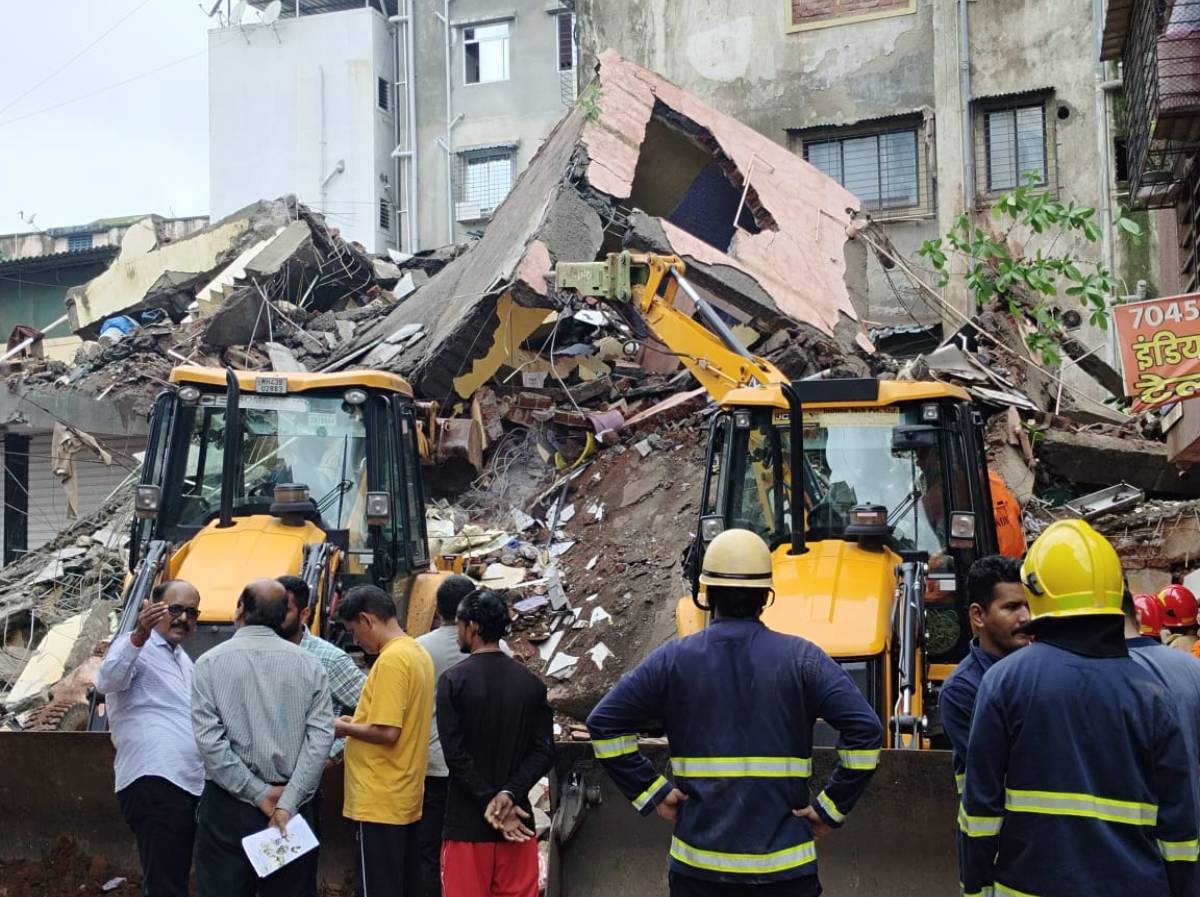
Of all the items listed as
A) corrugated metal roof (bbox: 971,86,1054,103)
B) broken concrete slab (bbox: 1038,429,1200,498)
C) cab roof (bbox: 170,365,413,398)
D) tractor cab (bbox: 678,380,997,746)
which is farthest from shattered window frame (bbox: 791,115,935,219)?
tractor cab (bbox: 678,380,997,746)

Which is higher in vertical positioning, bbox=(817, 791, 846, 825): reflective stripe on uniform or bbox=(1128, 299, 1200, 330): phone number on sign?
bbox=(1128, 299, 1200, 330): phone number on sign

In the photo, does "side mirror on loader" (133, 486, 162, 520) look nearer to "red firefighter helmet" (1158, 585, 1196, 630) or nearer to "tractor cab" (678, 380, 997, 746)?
"tractor cab" (678, 380, 997, 746)

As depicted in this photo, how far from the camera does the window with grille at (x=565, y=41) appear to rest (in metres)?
36.0

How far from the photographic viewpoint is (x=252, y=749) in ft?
16.8

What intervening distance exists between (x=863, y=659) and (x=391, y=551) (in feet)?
10.7

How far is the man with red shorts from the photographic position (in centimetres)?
522

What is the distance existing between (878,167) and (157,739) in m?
19.8

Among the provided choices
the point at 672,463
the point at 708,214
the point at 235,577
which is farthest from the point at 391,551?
the point at 708,214

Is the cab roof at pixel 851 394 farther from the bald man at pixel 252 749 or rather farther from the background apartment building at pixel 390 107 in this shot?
the background apartment building at pixel 390 107

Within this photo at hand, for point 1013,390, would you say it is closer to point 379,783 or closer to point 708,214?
point 708,214

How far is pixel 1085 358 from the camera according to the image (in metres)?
16.8

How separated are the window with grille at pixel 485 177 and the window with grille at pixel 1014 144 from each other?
1579cm

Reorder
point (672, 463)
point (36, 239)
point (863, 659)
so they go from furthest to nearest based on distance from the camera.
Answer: point (36, 239) → point (672, 463) → point (863, 659)

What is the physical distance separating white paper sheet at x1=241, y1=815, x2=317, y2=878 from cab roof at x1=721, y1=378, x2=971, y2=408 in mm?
3746
